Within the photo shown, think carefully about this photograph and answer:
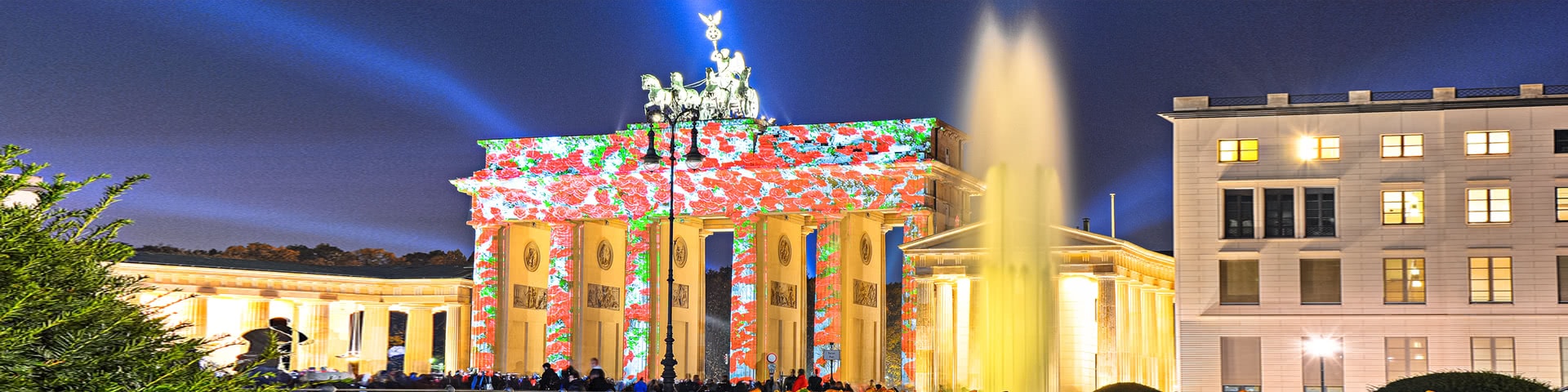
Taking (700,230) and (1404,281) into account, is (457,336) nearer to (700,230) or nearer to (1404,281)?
(700,230)

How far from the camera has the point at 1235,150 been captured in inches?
2207

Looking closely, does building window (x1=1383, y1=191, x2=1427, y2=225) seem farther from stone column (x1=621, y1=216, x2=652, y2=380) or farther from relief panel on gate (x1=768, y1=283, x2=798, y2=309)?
stone column (x1=621, y1=216, x2=652, y2=380)

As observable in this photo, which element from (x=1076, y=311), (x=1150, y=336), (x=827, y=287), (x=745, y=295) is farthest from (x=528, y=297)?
(x=1150, y=336)

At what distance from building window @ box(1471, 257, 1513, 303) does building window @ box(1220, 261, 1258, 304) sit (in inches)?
253

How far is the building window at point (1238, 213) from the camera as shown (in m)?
55.8

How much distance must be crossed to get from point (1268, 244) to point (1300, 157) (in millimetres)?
2944

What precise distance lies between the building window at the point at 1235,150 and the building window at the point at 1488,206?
657 cm

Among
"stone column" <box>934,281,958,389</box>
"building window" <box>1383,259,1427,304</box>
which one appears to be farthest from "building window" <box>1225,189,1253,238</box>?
"stone column" <box>934,281,958,389</box>

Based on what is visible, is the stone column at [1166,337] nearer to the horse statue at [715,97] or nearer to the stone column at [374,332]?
the horse statue at [715,97]

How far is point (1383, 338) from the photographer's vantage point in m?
54.1

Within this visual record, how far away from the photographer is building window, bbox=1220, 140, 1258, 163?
56.0 meters

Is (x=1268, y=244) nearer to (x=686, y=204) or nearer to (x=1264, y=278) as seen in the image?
(x=1264, y=278)

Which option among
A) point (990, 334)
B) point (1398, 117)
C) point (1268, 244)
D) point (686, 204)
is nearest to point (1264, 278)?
point (1268, 244)

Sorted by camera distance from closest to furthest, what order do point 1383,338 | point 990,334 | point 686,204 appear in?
1. point 1383,338
2. point 990,334
3. point 686,204
